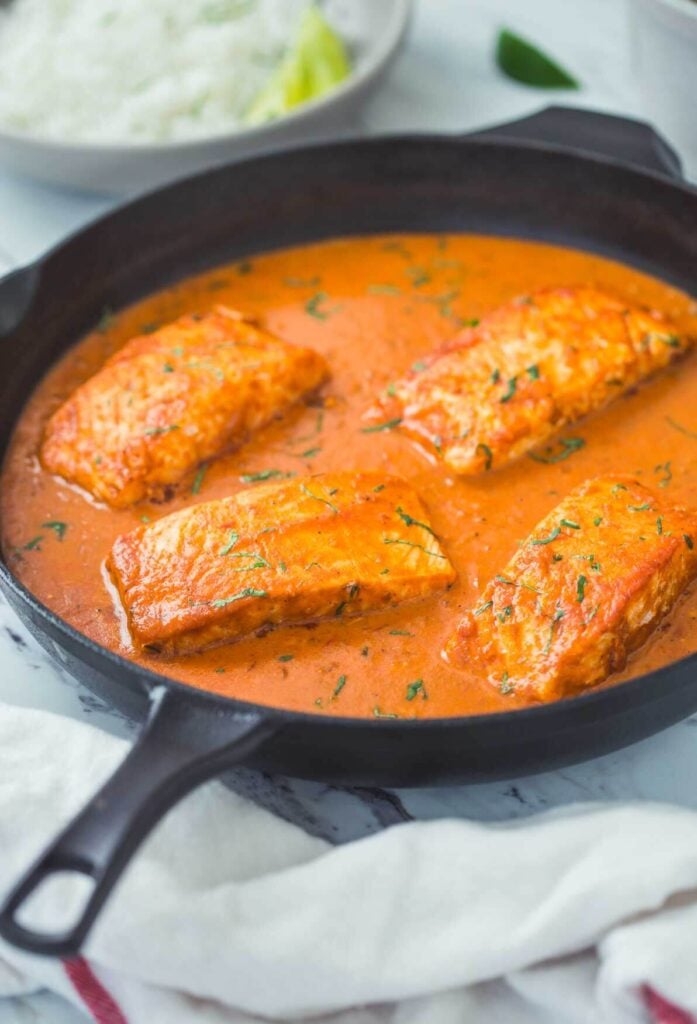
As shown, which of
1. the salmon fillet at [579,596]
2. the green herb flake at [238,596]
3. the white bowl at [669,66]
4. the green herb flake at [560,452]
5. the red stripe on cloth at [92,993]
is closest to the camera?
the red stripe on cloth at [92,993]

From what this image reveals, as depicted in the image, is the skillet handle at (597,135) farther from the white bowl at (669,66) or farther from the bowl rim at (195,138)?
the bowl rim at (195,138)

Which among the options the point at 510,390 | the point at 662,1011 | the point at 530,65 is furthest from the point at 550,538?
the point at 530,65

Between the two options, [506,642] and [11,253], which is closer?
[506,642]

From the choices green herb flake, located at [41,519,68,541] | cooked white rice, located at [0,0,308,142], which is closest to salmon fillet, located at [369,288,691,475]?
green herb flake, located at [41,519,68,541]

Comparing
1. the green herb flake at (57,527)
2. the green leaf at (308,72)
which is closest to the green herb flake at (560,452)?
the green herb flake at (57,527)

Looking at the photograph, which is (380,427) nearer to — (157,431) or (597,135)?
(157,431)

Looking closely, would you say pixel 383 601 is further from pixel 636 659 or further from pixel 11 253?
pixel 11 253

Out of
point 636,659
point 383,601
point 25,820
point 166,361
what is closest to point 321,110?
point 166,361
